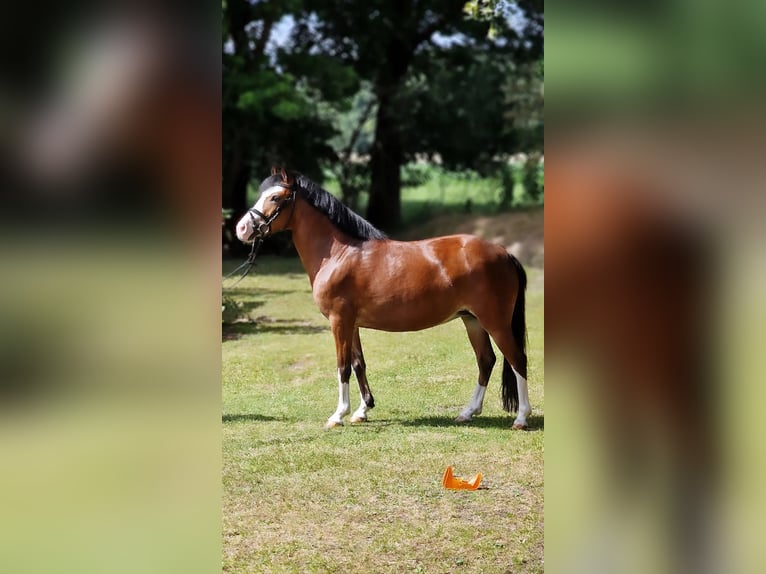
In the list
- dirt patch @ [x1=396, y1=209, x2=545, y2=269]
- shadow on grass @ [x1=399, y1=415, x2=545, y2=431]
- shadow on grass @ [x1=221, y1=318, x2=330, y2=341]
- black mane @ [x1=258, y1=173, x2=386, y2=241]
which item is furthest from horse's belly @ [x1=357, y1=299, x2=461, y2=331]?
dirt patch @ [x1=396, y1=209, x2=545, y2=269]

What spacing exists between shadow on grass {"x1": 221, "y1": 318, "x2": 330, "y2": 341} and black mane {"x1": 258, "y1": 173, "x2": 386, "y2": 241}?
2.79m

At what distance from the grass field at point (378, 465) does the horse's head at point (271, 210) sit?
1.15m

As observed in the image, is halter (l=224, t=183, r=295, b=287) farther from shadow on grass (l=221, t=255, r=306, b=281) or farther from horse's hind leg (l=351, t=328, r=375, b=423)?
shadow on grass (l=221, t=255, r=306, b=281)

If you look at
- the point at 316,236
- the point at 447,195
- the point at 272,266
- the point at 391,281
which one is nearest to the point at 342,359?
the point at 391,281

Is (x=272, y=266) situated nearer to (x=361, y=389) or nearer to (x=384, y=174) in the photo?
(x=384, y=174)

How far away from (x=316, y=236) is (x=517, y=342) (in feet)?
4.32

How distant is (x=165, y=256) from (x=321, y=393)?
4.46 meters

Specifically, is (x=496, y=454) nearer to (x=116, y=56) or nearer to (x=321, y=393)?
(x=321, y=393)

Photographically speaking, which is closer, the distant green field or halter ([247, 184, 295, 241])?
halter ([247, 184, 295, 241])

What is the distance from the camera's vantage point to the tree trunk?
16391mm

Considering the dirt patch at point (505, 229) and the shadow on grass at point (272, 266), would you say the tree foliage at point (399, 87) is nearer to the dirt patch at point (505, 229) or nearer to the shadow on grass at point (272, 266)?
the dirt patch at point (505, 229)

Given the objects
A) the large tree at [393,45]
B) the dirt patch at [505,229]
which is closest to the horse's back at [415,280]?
the dirt patch at [505,229]

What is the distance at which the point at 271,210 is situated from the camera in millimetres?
4973

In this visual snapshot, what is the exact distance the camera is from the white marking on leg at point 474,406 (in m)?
5.19
